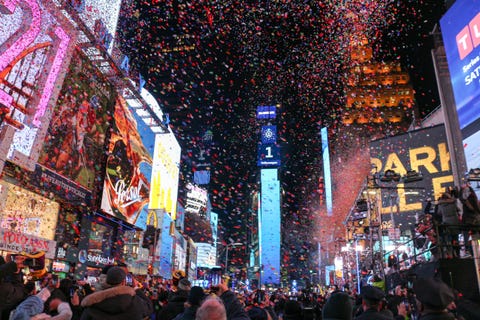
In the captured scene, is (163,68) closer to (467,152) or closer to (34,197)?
(34,197)

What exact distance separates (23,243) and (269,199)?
12190 cm

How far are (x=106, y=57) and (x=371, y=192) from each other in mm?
20630

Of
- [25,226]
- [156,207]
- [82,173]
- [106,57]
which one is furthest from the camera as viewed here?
[156,207]

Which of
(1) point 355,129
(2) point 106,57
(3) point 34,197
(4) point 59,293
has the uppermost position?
(1) point 355,129

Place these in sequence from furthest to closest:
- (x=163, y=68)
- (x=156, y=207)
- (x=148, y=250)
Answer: (x=163, y=68)
(x=156, y=207)
(x=148, y=250)

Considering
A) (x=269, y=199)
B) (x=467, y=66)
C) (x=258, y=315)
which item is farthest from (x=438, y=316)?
(x=269, y=199)

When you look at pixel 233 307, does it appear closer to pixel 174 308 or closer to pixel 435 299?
pixel 174 308

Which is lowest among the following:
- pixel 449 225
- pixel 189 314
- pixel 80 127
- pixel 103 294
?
pixel 189 314

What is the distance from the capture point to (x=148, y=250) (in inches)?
1398

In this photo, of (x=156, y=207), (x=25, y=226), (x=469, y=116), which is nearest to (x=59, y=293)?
(x=469, y=116)

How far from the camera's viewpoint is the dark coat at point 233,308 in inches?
158

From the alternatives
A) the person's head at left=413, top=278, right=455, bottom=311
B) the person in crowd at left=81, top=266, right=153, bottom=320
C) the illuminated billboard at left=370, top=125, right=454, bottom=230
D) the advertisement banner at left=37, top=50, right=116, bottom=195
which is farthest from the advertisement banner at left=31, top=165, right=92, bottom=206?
the person's head at left=413, top=278, right=455, bottom=311

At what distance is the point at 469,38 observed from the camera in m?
14.5

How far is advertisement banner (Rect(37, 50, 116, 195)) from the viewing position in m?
20.2
